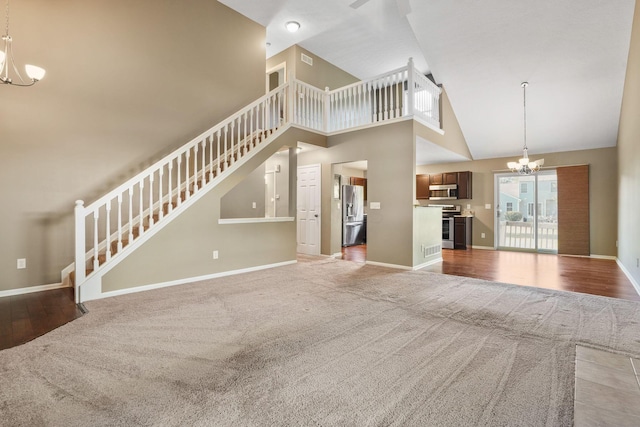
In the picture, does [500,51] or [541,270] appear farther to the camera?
[541,270]

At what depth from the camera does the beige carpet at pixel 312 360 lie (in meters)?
1.57

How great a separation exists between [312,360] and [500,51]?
5694 millimetres

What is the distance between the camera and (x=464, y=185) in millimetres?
8570

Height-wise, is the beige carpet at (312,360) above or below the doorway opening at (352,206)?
below

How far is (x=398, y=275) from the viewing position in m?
4.87

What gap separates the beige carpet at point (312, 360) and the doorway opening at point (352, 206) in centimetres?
402

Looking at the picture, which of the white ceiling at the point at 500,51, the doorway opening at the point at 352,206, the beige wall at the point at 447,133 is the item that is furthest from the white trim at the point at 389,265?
the white ceiling at the point at 500,51

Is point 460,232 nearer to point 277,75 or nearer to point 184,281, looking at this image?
point 277,75

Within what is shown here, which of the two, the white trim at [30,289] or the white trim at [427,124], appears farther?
the white trim at [427,124]

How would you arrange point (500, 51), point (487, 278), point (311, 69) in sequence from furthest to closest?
1. point (311, 69)
2. point (500, 51)
3. point (487, 278)

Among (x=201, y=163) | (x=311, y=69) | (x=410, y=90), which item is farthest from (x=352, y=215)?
(x=201, y=163)

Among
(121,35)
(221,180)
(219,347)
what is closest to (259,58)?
(121,35)

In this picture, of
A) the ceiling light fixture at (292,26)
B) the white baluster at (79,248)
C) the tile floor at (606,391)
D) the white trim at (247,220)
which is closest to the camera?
the tile floor at (606,391)

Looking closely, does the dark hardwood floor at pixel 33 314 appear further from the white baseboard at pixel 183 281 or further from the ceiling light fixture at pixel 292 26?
the ceiling light fixture at pixel 292 26
